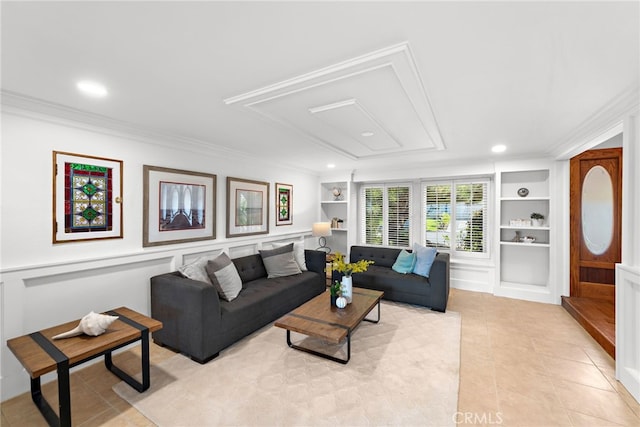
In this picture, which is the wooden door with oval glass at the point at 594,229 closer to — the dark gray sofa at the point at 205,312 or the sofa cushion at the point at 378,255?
the sofa cushion at the point at 378,255

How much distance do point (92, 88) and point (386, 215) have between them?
5077 mm

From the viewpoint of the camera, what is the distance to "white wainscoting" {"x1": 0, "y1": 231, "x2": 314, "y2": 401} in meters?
2.12

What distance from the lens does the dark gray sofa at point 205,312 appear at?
8.40ft

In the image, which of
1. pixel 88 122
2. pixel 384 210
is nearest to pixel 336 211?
pixel 384 210

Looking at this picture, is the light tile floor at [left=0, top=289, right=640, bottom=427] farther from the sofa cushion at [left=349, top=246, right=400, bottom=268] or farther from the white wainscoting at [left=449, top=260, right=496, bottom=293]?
the sofa cushion at [left=349, top=246, right=400, bottom=268]

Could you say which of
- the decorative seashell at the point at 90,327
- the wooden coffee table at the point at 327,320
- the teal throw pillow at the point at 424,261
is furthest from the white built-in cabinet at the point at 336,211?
the decorative seashell at the point at 90,327

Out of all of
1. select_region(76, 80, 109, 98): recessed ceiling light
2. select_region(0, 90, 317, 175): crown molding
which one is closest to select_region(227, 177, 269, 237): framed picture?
select_region(0, 90, 317, 175): crown molding

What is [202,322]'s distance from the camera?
254 centimetres

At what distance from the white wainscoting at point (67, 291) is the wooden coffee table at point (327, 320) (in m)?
1.57

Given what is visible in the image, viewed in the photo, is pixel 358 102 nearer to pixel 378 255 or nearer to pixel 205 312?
pixel 205 312

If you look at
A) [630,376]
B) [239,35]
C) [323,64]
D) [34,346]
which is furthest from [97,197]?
[630,376]

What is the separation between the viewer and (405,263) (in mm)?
4391

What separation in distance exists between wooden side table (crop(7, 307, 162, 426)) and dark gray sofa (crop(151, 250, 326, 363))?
36 centimetres

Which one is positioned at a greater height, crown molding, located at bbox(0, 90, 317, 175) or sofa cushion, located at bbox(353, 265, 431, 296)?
crown molding, located at bbox(0, 90, 317, 175)
